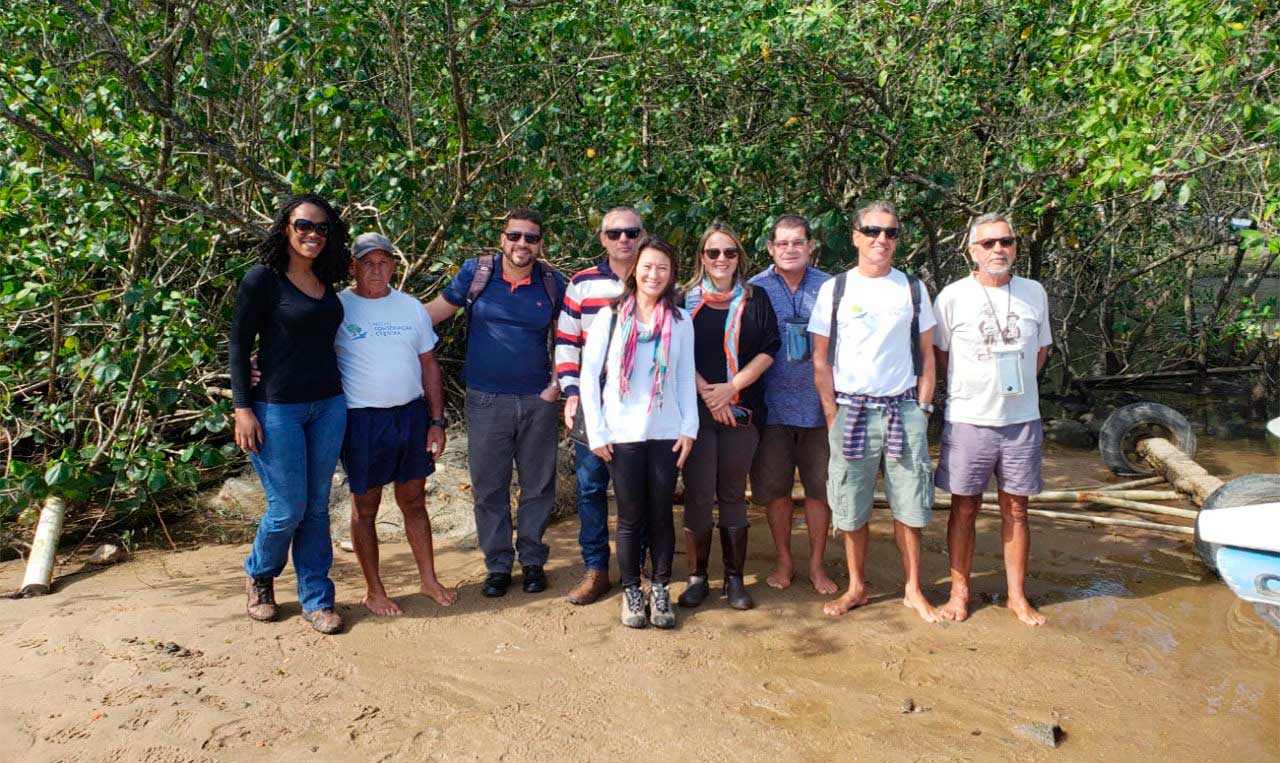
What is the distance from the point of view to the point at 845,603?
4.46 m

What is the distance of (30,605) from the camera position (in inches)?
181

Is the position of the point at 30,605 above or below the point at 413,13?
below

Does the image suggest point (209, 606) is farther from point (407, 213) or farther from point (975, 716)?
point (975, 716)

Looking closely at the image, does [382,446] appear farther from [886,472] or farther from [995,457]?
[995,457]

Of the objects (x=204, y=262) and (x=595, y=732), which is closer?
(x=595, y=732)

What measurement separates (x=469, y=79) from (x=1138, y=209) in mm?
7278

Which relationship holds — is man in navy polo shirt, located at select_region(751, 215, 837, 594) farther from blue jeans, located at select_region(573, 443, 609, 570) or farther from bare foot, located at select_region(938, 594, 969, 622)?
blue jeans, located at select_region(573, 443, 609, 570)

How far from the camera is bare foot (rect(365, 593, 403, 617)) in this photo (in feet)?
14.4

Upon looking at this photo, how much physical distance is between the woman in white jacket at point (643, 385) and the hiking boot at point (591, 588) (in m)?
0.51

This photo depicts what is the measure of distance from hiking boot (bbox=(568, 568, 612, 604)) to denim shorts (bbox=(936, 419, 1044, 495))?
5.58 feet

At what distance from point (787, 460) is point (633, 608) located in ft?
3.43

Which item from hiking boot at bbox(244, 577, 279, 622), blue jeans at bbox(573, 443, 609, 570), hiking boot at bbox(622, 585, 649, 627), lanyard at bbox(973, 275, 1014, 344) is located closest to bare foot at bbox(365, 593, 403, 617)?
hiking boot at bbox(244, 577, 279, 622)

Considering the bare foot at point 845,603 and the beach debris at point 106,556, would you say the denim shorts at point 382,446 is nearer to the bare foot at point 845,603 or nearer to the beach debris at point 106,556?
the bare foot at point 845,603

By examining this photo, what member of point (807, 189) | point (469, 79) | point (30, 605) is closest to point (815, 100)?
point (807, 189)
